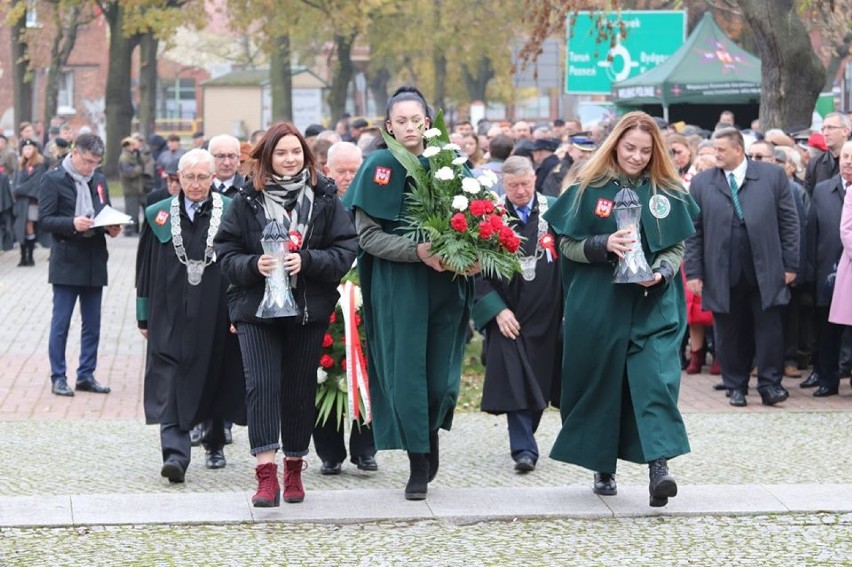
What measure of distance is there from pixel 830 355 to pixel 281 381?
562 cm

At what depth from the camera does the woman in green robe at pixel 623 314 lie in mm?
7689

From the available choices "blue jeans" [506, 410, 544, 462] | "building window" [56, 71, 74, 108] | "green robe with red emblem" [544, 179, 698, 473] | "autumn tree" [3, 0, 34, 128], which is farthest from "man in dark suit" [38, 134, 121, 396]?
"building window" [56, 71, 74, 108]

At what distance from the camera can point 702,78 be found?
24781 mm

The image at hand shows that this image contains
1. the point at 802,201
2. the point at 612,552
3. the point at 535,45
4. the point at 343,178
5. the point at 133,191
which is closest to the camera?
the point at 612,552

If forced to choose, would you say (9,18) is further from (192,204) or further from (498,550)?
(498,550)

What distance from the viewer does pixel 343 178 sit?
9555mm

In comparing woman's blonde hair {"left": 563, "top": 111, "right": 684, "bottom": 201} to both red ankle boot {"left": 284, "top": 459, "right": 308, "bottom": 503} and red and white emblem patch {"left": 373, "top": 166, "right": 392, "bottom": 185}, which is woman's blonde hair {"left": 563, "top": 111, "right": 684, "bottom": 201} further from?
red ankle boot {"left": 284, "top": 459, "right": 308, "bottom": 503}

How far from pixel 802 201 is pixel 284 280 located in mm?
5978

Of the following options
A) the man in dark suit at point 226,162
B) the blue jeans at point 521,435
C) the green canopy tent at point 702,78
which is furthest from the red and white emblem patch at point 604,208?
the green canopy tent at point 702,78

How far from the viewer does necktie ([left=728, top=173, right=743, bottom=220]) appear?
11.4 metres

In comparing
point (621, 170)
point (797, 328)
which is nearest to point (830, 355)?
point (797, 328)

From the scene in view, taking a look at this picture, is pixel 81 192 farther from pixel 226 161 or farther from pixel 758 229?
pixel 758 229

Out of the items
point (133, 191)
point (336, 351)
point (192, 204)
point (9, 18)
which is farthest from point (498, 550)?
point (9, 18)

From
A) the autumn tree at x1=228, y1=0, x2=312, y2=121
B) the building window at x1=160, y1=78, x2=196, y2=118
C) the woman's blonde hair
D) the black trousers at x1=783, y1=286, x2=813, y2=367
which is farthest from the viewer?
the building window at x1=160, y1=78, x2=196, y2=118
